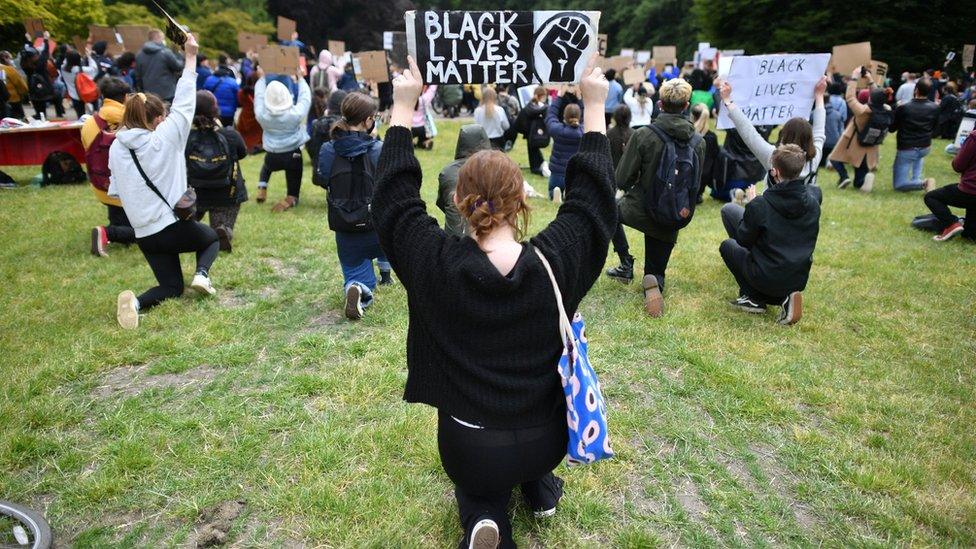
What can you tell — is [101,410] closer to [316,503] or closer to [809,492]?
[316,503]

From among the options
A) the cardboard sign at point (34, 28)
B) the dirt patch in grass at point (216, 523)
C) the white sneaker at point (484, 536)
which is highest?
the cardboard sign at point (34, 28)

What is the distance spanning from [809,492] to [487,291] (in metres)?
2.33

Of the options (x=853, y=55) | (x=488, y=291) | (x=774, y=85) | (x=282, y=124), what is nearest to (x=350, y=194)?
(x=488, y=291)

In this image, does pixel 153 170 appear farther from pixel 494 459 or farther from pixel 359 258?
pixel 494 459

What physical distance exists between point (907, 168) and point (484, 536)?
441 inches

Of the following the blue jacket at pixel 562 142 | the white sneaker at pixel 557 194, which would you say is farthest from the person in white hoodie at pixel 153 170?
the white sneaker at pixel 557 194

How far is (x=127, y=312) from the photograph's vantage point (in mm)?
4891

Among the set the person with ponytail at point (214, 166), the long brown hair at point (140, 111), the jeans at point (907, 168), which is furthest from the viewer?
the jeans at point (907, 168)

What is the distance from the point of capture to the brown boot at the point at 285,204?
880 centimetres

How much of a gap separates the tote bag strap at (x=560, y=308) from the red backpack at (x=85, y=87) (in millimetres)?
15587

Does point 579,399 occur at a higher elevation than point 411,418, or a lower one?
higher

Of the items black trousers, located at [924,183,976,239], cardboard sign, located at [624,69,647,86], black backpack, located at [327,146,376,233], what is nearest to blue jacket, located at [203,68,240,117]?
cardboard sign, located at [624,69,647,86]

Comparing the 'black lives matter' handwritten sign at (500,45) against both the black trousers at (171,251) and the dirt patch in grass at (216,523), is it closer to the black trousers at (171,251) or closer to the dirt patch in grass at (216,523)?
the dirt patch in grass at (216,523)

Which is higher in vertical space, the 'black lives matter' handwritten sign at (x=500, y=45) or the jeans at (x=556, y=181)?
the 'black lives matter' handwritten sign at (x=500, y=45)
